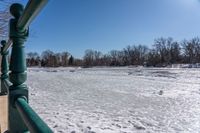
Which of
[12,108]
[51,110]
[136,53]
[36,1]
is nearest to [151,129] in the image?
[51,110]

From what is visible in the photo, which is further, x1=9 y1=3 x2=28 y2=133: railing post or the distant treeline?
the distant treeline

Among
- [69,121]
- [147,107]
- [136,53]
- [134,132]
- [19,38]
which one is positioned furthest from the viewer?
[136,53]

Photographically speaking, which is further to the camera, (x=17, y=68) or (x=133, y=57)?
(x=133, y=57)

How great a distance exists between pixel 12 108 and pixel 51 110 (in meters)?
4.02

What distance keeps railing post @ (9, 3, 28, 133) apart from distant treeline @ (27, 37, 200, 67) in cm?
7663

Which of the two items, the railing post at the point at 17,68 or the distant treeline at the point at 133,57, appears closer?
the railing post at the point at 17,68

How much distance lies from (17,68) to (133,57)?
8827 centimetres

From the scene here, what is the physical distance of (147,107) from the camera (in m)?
6.42

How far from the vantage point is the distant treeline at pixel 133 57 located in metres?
77.6

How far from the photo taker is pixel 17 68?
3.71 feet

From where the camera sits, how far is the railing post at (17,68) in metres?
1.13

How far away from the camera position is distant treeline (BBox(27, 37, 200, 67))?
7756 centimetres

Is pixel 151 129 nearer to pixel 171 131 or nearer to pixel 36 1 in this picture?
pixel 171 131

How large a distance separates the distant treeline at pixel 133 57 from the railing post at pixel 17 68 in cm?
7663
